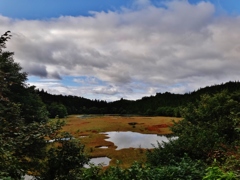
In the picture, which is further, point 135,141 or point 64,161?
point 135,141

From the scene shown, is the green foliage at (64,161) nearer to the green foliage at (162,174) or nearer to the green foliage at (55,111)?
the green foliage at (162,174)

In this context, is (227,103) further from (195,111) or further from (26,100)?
(26,100)

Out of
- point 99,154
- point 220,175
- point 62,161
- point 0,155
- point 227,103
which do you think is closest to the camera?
point 220,175

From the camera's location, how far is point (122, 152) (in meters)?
45.8

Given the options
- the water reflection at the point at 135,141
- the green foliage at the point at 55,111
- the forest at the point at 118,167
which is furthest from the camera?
the green foliage at the point at 55,111

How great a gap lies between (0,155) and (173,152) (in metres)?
13.2

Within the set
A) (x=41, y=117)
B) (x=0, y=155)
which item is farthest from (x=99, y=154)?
(x=0, y=155)

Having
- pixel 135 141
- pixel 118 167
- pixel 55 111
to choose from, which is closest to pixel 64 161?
pixel 118 167

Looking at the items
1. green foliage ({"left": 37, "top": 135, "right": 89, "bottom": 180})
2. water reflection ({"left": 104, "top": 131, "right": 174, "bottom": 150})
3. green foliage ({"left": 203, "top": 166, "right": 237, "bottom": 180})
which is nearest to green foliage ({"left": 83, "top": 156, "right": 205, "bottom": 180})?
green foliage ({"left": 203, "top": 166, "right": 237, "bottom": 180})

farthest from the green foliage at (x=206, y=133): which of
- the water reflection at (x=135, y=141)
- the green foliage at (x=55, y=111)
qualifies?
the green foliage at (x=55, y=111)

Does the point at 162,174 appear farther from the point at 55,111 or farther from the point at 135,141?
the point at 55,111

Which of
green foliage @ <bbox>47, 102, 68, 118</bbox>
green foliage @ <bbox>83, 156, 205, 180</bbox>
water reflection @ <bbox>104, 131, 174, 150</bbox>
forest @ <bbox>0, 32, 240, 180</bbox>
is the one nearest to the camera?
green foliage @ <bbox>83, 156, 205, 180</bbox>

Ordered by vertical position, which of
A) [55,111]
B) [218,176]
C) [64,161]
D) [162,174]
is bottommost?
[64,161]

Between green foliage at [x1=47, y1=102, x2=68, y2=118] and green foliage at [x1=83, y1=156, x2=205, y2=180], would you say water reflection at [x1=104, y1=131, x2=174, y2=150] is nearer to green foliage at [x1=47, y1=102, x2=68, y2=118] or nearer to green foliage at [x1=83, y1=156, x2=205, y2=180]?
green foliage at [x1=83, y1=156, x2=205, y2=180]
